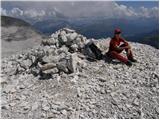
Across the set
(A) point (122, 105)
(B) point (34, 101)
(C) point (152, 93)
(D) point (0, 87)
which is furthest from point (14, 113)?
(C) point (152, 93)

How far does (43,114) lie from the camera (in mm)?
13039

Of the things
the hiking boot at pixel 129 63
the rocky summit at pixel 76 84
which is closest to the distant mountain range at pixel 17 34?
the rocky summit at pixel 76 84

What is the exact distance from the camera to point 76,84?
48.1 ft

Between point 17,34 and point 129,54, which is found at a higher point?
point 129,54

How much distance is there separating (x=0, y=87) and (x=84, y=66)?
3.52 meters

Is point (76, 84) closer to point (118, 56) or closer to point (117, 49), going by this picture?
point (118, 56)

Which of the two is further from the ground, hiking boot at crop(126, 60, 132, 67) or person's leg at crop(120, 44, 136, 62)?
person's leg at crop(120, 44, 136, 62)

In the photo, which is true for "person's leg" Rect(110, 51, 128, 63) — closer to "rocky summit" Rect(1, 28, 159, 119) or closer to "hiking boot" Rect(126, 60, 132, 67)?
"hiking boot" Rect(126, 60, 132, 67)

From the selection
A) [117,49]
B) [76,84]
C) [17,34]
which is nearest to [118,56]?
[117,49]

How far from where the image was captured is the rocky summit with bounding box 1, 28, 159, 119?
13391 mm

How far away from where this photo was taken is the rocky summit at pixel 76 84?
13.4m

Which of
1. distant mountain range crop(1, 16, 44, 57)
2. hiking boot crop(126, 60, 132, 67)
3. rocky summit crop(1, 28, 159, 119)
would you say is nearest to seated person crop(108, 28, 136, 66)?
hiking boot crop(126, 60, 132, 67)

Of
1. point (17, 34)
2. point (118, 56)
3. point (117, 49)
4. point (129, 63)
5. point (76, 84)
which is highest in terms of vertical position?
point (117, 49)

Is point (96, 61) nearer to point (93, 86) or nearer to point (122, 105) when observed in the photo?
point (93, 86)
